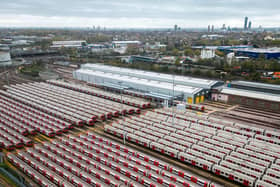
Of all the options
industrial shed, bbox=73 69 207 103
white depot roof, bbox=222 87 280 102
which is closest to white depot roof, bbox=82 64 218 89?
industrial shed, bbox=73 69 207 103

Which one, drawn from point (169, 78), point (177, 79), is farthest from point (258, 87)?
point (169, 78)

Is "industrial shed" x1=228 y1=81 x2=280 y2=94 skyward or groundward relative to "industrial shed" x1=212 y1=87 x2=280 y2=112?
skyward

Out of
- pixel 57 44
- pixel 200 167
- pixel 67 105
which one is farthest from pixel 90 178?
pixel 57 44

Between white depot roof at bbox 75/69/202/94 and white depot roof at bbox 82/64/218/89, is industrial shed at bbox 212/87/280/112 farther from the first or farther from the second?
white depot roof at bbox 75/69/202/94

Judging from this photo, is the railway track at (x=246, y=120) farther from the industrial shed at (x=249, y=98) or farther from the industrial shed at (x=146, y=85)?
the industrial shed at (x=146, y=85)

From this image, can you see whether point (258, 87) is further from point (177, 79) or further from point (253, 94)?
point (177, 79)

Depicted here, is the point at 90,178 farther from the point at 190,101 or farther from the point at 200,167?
the point at 190,101
